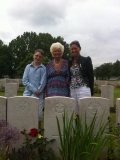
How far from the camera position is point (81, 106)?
4.14 m

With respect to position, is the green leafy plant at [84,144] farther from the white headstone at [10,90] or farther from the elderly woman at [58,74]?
the white headstone at [10,90]

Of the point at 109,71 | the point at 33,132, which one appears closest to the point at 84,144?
the point at 33,132

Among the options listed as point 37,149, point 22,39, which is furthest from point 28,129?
point 22,39

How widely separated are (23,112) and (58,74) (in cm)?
95

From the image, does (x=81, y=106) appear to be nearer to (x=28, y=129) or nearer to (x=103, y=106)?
(x=103, y=106)

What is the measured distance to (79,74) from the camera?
4.34 meters

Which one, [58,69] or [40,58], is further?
[40,58]

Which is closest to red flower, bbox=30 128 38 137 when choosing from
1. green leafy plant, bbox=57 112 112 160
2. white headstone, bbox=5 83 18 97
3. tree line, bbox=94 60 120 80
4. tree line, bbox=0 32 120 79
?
green leafy plant, bbox=57 112 112 160

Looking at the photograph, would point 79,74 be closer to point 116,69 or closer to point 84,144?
point 84,144

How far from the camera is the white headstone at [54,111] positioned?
4074 millimetres

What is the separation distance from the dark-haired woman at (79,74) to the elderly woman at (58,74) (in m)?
0.12

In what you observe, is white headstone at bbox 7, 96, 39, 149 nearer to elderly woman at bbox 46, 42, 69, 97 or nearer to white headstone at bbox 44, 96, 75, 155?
white headstone at bbox 44, 96, 75, 155

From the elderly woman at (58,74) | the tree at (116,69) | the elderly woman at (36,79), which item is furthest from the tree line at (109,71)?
the elderly woman at (58,74)

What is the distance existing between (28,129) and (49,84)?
923 millimetres
